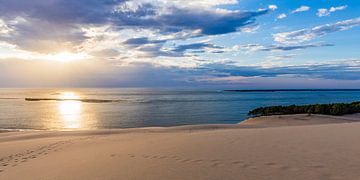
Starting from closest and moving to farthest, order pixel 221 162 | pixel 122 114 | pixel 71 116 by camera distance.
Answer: pixel 221 162 < pixel 71 116 < pixel 122 114

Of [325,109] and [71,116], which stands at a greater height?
[325,109]

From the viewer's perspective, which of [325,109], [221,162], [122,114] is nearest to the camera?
[221,162]

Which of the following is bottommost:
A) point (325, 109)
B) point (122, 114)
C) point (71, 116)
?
point (71, 116)

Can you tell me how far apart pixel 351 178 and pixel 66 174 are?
6068 millimetres

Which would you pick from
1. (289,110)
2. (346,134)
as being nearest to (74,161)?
(346,134)

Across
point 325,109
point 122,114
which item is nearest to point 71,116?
point 122,114

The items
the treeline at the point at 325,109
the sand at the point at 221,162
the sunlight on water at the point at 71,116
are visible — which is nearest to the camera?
the sand at the point at 221,162

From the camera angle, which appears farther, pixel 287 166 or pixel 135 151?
pixel 135 151

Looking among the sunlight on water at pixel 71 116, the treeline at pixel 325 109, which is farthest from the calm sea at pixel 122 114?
the treeline at pixel 325 109

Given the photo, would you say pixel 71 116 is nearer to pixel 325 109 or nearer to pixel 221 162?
pixel 325 109

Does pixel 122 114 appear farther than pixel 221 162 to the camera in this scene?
Yes

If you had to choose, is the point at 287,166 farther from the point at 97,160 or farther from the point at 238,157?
the point at 97,160

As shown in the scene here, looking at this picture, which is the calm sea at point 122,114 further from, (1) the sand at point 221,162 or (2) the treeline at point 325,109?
(1) the sand at point 221,162

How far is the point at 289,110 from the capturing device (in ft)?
115
